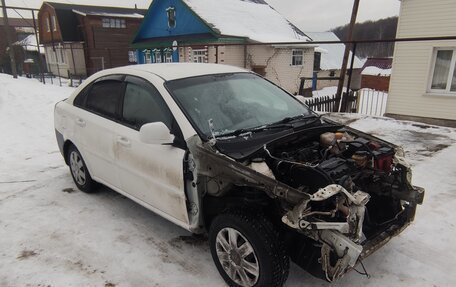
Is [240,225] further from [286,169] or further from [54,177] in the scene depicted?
[54,177]

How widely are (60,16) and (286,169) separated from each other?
34339 millimetres

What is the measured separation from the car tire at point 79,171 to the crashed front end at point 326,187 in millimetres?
2204

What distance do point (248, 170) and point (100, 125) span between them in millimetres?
2099

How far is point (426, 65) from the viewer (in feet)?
34.4

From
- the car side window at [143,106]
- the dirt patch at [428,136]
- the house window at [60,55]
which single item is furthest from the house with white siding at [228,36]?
the car side window at [143,106]

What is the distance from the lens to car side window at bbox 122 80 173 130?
10.3 ft

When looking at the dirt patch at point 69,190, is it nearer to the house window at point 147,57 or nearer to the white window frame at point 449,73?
the white window frame at point 449,73

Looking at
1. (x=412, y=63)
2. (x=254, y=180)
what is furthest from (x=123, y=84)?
(x=412, y=63)

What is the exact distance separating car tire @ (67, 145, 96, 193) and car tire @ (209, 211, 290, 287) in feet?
7.65

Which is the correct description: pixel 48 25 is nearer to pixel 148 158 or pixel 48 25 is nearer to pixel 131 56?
pixel 131 56

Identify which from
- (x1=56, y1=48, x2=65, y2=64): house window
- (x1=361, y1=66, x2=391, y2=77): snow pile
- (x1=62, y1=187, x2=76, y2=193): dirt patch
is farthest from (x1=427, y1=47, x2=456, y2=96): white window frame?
(x1=56, y1=48, x2=65, y2=64): house window

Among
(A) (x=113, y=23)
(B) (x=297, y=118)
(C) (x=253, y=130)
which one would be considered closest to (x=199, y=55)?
(A) (x=113, y=23)

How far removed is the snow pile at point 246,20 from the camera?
67.5 feet

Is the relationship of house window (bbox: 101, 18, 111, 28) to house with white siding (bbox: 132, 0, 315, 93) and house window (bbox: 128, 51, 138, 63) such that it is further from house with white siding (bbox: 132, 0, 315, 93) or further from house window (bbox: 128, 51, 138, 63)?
house with white siding (bbox: 132, 0, 315, 93)
